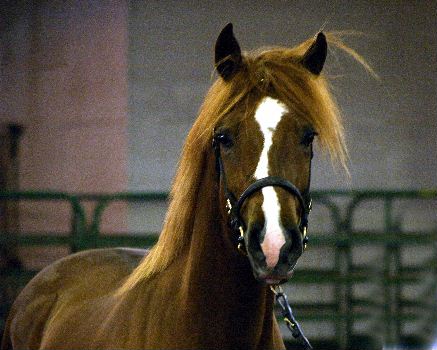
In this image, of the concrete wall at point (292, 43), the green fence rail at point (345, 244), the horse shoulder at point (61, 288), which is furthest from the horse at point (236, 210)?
the concrete wall at point (292, 43)

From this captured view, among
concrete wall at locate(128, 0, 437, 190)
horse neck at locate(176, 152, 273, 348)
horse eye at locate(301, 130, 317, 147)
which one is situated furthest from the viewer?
concrete wall at locate(128, 0, 437, 190)

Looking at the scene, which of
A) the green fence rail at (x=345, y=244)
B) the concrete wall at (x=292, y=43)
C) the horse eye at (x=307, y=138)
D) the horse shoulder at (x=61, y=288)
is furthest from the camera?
Answer: the concrete wall at (x=292, y=43)

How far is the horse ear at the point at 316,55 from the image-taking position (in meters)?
2.56

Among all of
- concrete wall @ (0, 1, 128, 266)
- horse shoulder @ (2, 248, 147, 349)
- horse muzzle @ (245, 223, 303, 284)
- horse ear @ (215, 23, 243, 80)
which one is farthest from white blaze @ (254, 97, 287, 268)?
concrete wall @ (0, 1, 128, 266)

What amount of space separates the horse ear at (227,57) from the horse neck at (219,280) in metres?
0.25

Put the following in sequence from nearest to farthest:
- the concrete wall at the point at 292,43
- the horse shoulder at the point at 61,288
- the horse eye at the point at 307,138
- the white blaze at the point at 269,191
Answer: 1. the white blaze at the point at 269,191
2. the horse eye at the point at 307,138
3. the horse shoulder at the point at 61,288
4. the concrete wall at the point at 292,43

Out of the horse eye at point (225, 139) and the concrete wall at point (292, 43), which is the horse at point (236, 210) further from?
the concrete wall at point (292, 43)

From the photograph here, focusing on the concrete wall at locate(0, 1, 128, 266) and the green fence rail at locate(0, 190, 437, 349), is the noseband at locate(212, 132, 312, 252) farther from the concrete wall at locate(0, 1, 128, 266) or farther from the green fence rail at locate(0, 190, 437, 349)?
the concrete wall at locate(0, 1, 128, 266)

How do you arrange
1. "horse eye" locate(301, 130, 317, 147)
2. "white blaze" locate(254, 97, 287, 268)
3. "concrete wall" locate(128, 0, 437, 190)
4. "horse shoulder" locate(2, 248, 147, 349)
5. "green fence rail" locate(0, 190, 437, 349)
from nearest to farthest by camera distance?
"white blaze" locate(254, 97, 287, 268) < "horse eye" locate(301, 130, 317, 147) < "horse shoulder" locate(2, 248, 147, 349) < "green fence rail" locate(0, 190, 437, 349) < "concrete wall" locate(128, 0, 437, 190)

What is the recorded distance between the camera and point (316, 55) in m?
2.58

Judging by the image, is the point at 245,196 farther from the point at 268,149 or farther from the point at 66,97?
the point at 66,97

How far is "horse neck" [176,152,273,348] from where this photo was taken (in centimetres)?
246

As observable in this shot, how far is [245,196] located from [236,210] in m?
0.06

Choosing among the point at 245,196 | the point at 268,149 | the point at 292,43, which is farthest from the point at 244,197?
the point at 292,43
